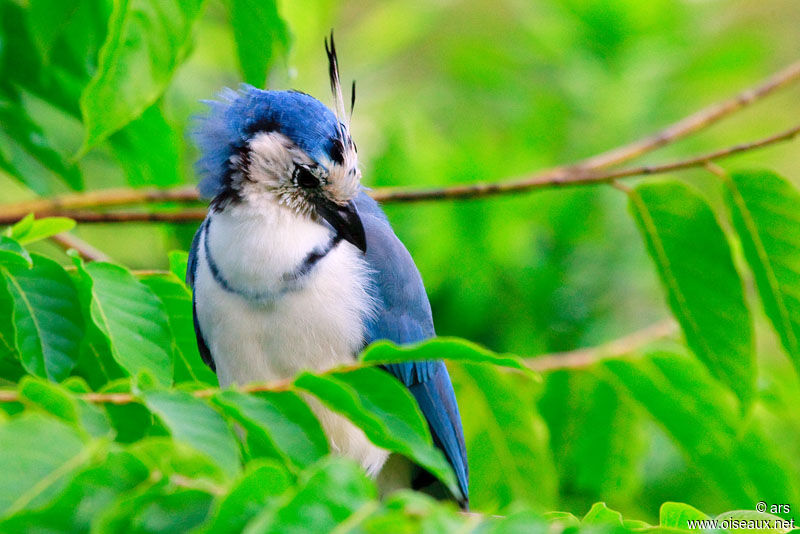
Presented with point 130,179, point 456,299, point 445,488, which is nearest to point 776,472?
point 445,488

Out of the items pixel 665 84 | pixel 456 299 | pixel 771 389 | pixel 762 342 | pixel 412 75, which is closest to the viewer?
pixel 771 389

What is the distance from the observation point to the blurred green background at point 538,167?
3037mm

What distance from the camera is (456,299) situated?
3.54 m

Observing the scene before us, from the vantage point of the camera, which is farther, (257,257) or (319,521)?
(257,257)

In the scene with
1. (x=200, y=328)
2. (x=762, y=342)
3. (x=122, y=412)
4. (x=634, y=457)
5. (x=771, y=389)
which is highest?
(x=122, y=412)

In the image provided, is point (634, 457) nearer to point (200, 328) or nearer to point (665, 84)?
point (200, 328)

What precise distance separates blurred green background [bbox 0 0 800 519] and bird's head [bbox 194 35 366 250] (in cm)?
25

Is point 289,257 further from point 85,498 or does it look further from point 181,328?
point 85,498

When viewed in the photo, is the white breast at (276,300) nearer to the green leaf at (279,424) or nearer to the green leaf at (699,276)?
the green leaf at (699,276)

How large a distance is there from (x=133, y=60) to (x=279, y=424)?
36.3 inches

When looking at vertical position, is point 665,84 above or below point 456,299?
above

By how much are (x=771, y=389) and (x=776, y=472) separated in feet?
1.10

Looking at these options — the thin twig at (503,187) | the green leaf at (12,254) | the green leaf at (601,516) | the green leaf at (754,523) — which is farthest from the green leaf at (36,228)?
the green leaf at (754,523)

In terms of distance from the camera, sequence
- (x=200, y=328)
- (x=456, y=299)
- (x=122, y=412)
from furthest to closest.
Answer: (x=456, y=299), (x=200, y=328), (x=122, y=412)
